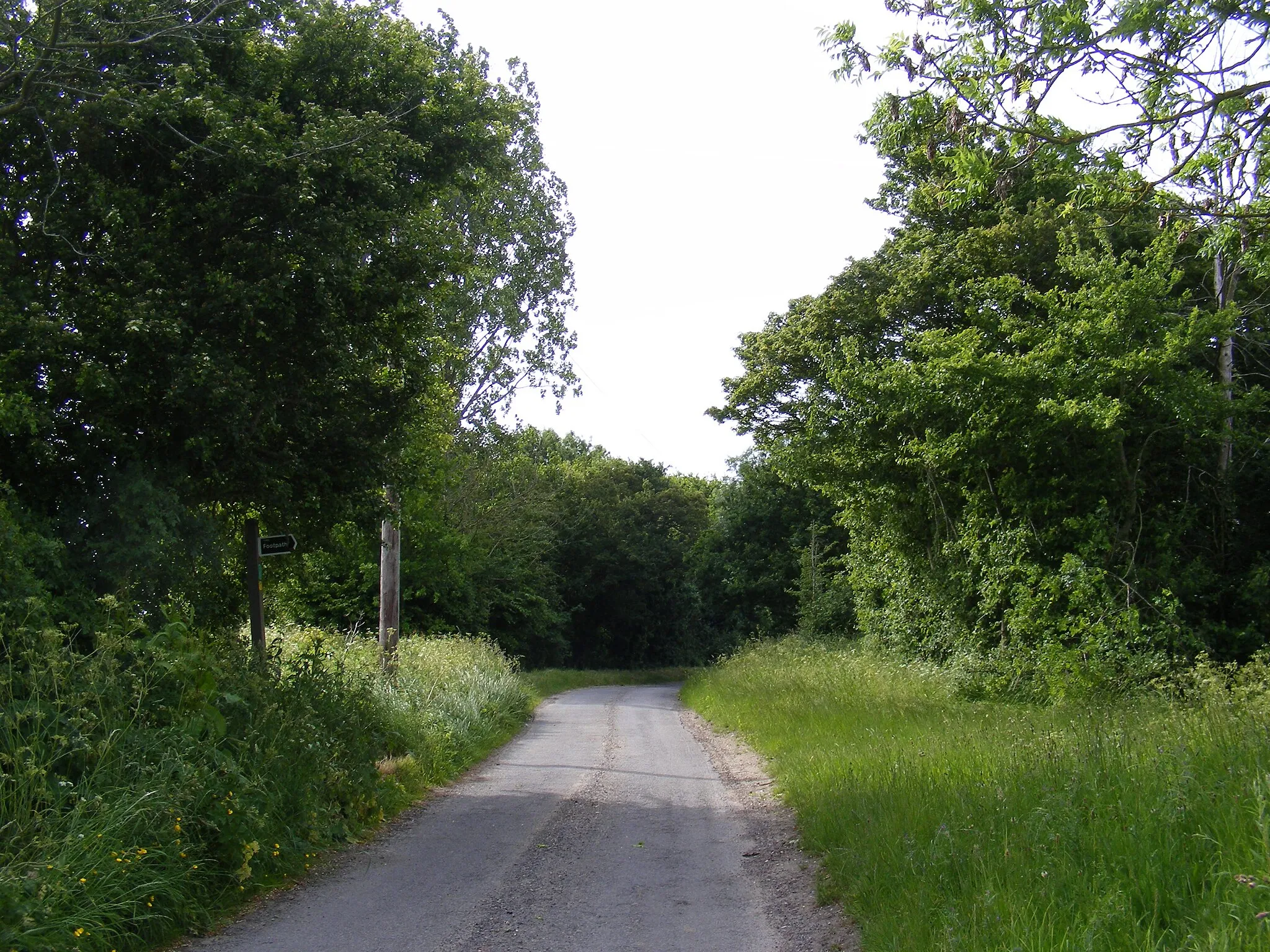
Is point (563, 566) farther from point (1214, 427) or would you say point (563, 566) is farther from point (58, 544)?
point (58, 544)

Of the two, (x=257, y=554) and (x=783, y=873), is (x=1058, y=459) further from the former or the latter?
(x=257, y=554)

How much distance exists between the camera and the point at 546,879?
773 centimetres

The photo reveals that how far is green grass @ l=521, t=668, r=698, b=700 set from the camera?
1238 inches

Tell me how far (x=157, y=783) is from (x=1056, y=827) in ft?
18.2

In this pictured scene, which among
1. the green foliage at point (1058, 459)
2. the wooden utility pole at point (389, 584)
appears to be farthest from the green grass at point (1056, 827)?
the wooden utility pole at point (389, 584)

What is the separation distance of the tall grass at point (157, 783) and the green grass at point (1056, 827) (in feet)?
13.7

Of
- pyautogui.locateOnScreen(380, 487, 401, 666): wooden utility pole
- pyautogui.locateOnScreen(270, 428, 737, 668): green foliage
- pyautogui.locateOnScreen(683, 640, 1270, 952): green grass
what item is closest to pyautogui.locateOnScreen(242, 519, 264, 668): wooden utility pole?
pyautogui.locateOnScreen(270, 428, 737, 668): green foliage

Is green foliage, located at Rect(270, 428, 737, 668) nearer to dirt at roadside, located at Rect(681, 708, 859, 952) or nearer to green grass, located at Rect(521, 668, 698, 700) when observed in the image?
green grass, located at Rect(521, 668, 698, 700)

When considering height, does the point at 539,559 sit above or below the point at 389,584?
above

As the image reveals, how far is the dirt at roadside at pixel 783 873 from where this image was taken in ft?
20.1

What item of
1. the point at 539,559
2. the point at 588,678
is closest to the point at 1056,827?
the point at 588,678

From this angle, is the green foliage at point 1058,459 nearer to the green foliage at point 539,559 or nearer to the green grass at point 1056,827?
the green grass at point 1056,827

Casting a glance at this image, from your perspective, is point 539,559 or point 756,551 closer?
point 539,559

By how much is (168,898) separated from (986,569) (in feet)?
51.7
